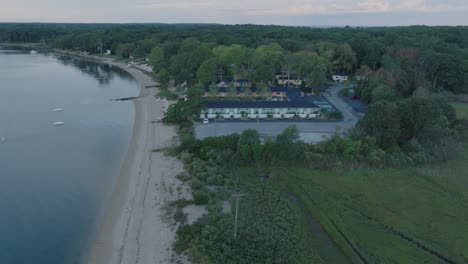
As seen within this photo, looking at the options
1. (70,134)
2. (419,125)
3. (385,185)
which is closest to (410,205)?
(385,185)

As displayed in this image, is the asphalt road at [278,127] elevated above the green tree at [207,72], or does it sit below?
below

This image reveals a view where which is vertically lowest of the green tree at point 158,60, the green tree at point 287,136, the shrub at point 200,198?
the shrub at point 200,198

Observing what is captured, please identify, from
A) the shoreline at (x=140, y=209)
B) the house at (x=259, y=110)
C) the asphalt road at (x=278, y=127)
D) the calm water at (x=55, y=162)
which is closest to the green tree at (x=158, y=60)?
the calm water at (x=55, y=162)

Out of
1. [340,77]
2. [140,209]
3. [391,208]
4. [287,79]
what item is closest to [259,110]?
[287,79]

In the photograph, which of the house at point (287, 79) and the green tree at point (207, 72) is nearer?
the green tree at point (207, 72)

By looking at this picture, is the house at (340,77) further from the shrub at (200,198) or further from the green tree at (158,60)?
the shrub at (200,198)

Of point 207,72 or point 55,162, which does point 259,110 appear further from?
point 55,162
